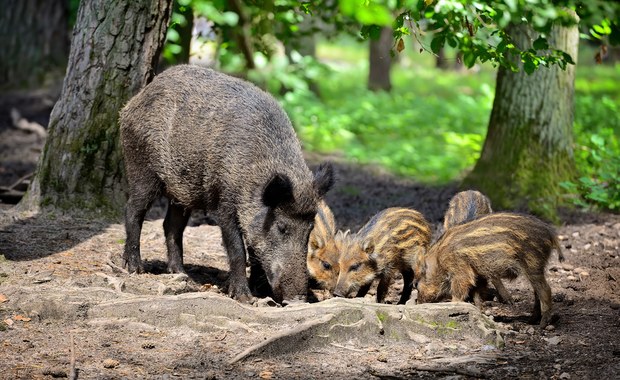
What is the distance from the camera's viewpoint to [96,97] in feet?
23.5

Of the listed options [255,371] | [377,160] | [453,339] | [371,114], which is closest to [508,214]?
[453,339]

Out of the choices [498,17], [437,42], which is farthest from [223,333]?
[498,17]

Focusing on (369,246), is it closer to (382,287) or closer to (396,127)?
(382,287)

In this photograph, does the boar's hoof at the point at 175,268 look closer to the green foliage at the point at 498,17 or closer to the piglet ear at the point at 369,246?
the piglet ear at the point at 369,246

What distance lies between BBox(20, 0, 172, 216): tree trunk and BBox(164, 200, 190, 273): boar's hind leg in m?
0.99

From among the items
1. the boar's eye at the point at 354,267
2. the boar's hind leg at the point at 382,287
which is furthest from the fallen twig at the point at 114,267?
the boar's hind leg at the point at 382,287

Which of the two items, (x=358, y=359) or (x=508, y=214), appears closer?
(x=358, y=359)

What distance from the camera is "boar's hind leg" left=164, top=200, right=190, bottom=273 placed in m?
6.57

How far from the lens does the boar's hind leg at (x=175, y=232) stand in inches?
259

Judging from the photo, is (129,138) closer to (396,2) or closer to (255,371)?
(255,371)

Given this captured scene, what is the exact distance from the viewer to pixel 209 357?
463 centimetres

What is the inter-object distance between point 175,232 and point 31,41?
8.99 metres

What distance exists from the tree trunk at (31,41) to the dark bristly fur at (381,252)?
9.61 metres

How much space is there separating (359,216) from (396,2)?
5341mm
